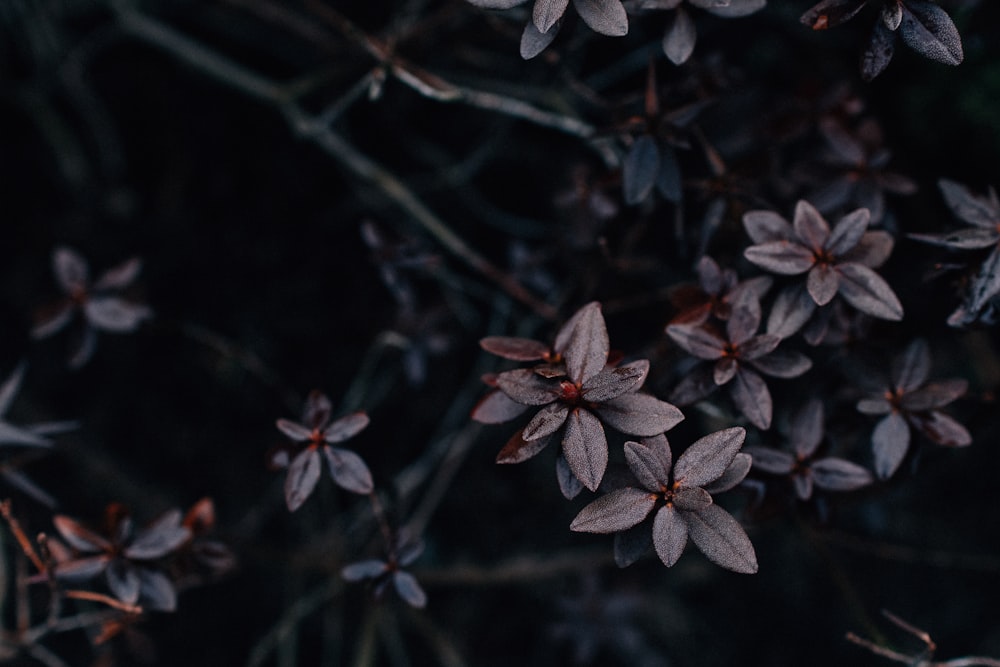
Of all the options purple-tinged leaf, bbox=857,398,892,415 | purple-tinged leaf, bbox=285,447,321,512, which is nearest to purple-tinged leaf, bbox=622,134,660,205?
purple-tinged leaf, bbox=857,398,892,415

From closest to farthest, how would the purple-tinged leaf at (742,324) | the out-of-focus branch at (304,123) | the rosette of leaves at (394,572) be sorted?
the purple-tinged leaf at (742,324) → the rosette of leaves at (394,572) → the out-of-focus branch at (304,123)

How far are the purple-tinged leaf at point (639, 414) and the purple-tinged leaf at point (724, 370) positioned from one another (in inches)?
5.9

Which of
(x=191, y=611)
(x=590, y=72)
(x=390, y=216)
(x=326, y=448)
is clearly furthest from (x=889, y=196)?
(x=191, y=611)

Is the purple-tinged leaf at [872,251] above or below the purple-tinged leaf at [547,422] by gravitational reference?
below

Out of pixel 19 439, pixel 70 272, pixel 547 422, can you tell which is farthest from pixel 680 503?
pixel 70 272

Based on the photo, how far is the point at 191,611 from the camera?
257 cm

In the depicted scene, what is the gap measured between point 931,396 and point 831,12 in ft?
2.46

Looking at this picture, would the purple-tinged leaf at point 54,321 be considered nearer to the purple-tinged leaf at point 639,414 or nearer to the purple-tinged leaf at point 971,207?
the purple-tinged leaf at point 639,414

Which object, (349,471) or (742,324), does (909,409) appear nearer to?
(742,324)

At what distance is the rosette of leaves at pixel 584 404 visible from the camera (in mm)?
1354

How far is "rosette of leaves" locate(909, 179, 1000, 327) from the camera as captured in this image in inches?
58.7

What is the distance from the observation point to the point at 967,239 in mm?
1520

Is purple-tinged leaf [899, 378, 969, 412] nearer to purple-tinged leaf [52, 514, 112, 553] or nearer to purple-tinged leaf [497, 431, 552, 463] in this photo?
purple-tinged leaf [497, 431, 552, 463]

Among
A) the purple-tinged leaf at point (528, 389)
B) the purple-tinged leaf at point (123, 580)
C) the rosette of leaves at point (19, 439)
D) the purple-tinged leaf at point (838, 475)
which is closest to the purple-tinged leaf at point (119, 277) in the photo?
the rosette of leaves at point (19, 439)
